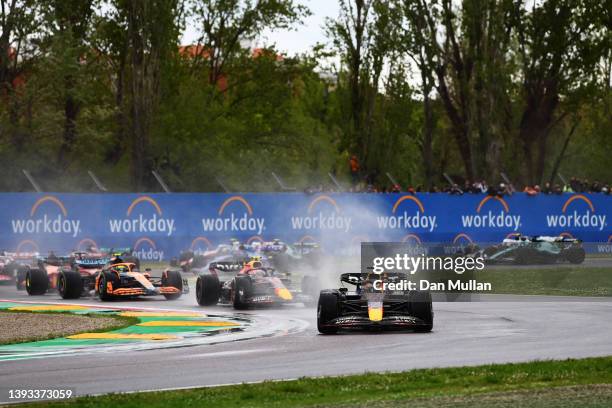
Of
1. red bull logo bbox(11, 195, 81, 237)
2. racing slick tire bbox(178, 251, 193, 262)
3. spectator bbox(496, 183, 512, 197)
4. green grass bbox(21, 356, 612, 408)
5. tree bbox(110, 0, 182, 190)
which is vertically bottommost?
green grass bbox(21, 356, 612, 408)

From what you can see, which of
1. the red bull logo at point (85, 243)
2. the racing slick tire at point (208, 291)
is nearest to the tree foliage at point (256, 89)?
the red bull logo at point (85, 243)

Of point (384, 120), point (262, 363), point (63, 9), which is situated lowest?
point (262, 363)

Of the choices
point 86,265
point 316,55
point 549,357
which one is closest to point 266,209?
point 86,265

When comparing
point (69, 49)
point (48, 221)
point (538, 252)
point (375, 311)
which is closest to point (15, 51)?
point (69, 49)

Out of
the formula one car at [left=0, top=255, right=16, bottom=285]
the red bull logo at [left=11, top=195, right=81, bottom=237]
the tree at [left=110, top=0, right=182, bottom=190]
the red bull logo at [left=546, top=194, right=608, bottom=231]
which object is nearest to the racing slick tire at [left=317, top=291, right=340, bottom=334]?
the formula one car at [left=0, top=255, right=16, bottom=285]

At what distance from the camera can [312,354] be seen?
49.6 feet

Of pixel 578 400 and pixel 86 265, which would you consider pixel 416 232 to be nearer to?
pixel 86 265

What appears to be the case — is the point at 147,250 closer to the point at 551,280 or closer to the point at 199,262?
the point at 199,262

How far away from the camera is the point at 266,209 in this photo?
128ft

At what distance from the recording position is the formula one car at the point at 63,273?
88.5ft

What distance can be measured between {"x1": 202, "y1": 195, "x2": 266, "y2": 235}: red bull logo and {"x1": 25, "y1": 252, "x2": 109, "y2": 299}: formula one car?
9.00 meters

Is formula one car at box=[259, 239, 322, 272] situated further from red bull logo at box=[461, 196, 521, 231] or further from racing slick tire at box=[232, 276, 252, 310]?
racing slick tire at box=[232, 276, 252, 310]

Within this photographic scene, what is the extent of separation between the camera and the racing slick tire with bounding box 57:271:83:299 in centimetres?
2686

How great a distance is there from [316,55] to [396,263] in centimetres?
3509
